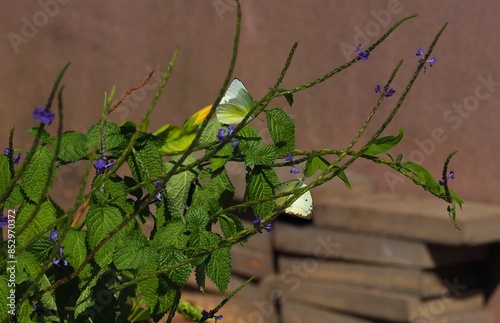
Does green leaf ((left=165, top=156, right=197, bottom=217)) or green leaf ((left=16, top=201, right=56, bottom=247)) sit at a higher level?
green leaf ((left=165, top=156, right=197, bottom=217))

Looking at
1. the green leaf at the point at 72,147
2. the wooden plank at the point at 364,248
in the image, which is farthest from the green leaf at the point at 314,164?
the wooden plank at the point at 364,248

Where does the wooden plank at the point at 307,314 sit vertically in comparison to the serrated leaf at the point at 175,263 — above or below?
below

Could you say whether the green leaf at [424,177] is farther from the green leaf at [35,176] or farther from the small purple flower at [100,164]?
the green leaf at [35,176]

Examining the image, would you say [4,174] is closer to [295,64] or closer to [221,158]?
[221,158]

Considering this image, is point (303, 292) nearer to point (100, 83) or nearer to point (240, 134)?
point (100, 83)

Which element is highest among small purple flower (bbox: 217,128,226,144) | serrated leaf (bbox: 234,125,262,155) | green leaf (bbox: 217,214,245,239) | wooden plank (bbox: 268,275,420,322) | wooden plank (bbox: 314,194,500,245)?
small purple flower (bbox: 217,128,226,144)

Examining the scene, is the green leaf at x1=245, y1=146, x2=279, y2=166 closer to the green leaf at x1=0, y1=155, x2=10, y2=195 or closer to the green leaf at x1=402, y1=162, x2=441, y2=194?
the green leaf at x1=402, y1=162, x2=441, y2=194

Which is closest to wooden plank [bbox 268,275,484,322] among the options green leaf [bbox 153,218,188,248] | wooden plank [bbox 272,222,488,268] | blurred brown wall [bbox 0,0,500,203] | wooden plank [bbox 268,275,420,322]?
wooden plank [bbox 268,275,420,322]
